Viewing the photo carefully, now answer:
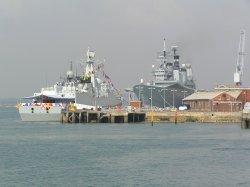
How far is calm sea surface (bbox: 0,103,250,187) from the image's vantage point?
42062 millimetres

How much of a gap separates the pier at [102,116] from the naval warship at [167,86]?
85.6 feet

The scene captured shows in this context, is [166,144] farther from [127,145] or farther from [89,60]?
[89,60]

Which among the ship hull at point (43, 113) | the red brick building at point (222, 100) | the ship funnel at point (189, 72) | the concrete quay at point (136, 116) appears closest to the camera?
the concrete quay at point (136, 116)

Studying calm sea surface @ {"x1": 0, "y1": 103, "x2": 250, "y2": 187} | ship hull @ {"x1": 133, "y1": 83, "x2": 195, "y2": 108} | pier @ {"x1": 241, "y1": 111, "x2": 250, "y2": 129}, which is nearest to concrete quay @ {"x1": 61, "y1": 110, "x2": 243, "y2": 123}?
pier @ {"x1": 241, "y1": 111, "x2": 250, "y2": 129}

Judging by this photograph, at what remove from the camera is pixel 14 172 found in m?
45.6

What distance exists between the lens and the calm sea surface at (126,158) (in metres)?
42.1

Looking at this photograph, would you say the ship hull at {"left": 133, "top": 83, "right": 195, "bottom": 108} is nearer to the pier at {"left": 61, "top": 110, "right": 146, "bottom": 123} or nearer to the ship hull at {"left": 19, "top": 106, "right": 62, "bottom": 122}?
the pier at {"left": 61, "top": 110, "right": 146, "bottom": 123}

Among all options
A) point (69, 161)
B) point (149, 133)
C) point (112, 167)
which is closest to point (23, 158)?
point (69, 161)

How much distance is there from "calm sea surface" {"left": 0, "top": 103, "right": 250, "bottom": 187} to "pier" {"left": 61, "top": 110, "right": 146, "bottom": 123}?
841 inches

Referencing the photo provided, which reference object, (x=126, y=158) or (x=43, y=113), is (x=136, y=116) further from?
(x=126, y=158)

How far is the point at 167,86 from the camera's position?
128750 millimetres

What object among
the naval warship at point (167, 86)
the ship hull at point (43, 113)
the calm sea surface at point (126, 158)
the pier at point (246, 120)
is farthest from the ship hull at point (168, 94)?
the calm sea surface at point (126, 158)

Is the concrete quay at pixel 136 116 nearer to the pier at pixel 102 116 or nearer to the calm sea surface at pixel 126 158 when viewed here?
the pier at pixel 102 116

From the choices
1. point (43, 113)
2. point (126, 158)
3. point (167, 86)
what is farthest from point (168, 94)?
point (126, 158)
